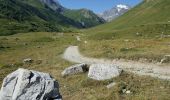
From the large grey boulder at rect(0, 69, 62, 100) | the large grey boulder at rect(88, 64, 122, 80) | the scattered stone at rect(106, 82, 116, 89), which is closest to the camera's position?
the large grey boulder at rect(0, 69, 62, 100)

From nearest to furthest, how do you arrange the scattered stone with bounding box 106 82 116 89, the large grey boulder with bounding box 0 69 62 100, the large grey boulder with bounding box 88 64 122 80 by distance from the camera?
the large grey boulder with bounding box 0 69 62 100
the scattered stone with bounding box 106 82 116 89
the large grey boulder with bounding box 88 64 122 80

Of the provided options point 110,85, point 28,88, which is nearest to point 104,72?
point 110,85

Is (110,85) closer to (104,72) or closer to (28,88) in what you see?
(104,72)

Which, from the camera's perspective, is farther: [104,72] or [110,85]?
[104,72]

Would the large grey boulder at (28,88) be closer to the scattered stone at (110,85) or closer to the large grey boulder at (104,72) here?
the scattered stone at (110,85)

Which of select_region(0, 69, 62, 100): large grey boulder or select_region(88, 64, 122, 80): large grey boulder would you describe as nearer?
select_region(0, 69, 62, 100): large grey boulder

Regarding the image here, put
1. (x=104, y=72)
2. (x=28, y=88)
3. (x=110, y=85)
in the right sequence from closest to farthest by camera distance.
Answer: (x=28, y=88) → (x=110, y=85) → (x=104, y=72)

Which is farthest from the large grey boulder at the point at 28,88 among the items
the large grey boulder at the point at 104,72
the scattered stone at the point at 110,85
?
A: the large grey boulder at the point at 104,72

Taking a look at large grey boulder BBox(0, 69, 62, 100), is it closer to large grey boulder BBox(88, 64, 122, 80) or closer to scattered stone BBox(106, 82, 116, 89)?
scattered stone BBox(106, 82, 116, 89)

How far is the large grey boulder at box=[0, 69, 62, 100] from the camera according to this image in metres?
23.0

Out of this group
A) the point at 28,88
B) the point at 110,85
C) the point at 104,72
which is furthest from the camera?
the point at 104,72

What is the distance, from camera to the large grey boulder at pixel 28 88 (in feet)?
75.5

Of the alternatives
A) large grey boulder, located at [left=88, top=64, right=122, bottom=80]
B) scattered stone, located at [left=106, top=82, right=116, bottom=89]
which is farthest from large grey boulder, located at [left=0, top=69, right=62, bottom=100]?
large grey boulder, located at [left=88, top=64, right=122, bottom=80]

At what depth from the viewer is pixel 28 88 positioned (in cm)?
2323
